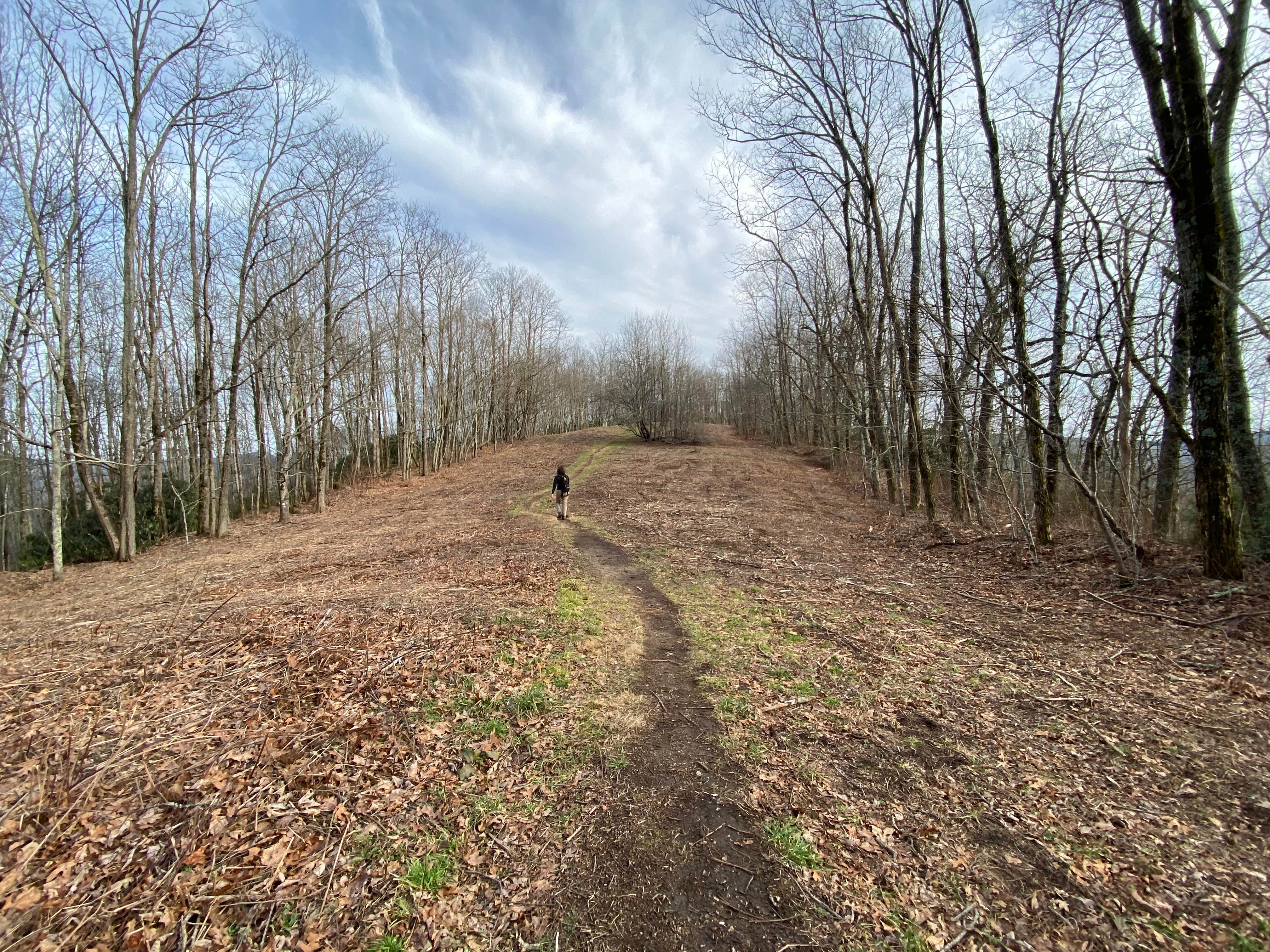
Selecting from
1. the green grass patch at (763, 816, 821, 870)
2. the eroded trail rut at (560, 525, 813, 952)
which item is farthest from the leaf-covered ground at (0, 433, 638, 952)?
the green grass patch at (763, 816, 821, 870)

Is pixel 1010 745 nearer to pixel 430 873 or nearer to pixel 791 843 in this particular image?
pixel 791 843

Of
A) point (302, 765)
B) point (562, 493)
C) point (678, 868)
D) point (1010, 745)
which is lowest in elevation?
point (678, 868)

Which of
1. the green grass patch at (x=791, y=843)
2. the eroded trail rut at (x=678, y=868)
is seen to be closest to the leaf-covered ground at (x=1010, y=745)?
the green grass patch at (x=791, y=843)

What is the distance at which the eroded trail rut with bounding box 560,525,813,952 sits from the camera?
2.60 metres

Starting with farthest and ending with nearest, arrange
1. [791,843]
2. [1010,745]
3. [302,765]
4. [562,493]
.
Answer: [562,493], [1010,745], [302,765], [791,843]

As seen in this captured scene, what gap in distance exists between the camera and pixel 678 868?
3002mm

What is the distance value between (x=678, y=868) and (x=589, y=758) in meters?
1.22

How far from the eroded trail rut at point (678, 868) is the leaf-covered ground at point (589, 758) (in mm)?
90

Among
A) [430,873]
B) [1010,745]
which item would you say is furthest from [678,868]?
[1010,745]

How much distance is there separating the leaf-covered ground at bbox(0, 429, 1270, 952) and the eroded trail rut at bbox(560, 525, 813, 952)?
0.29 feet

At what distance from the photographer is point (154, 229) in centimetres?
1597

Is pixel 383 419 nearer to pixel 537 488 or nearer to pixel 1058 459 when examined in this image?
pixel 537 488

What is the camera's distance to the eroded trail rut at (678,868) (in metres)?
2.60

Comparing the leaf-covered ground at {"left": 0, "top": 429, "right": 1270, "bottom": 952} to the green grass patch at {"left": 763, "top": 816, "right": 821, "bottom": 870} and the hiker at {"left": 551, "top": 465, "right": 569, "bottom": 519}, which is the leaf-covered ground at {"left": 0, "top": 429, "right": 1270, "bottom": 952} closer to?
the green grass patch at {"left": 763, "top": 816, "right": 821, "bottom": 870}
